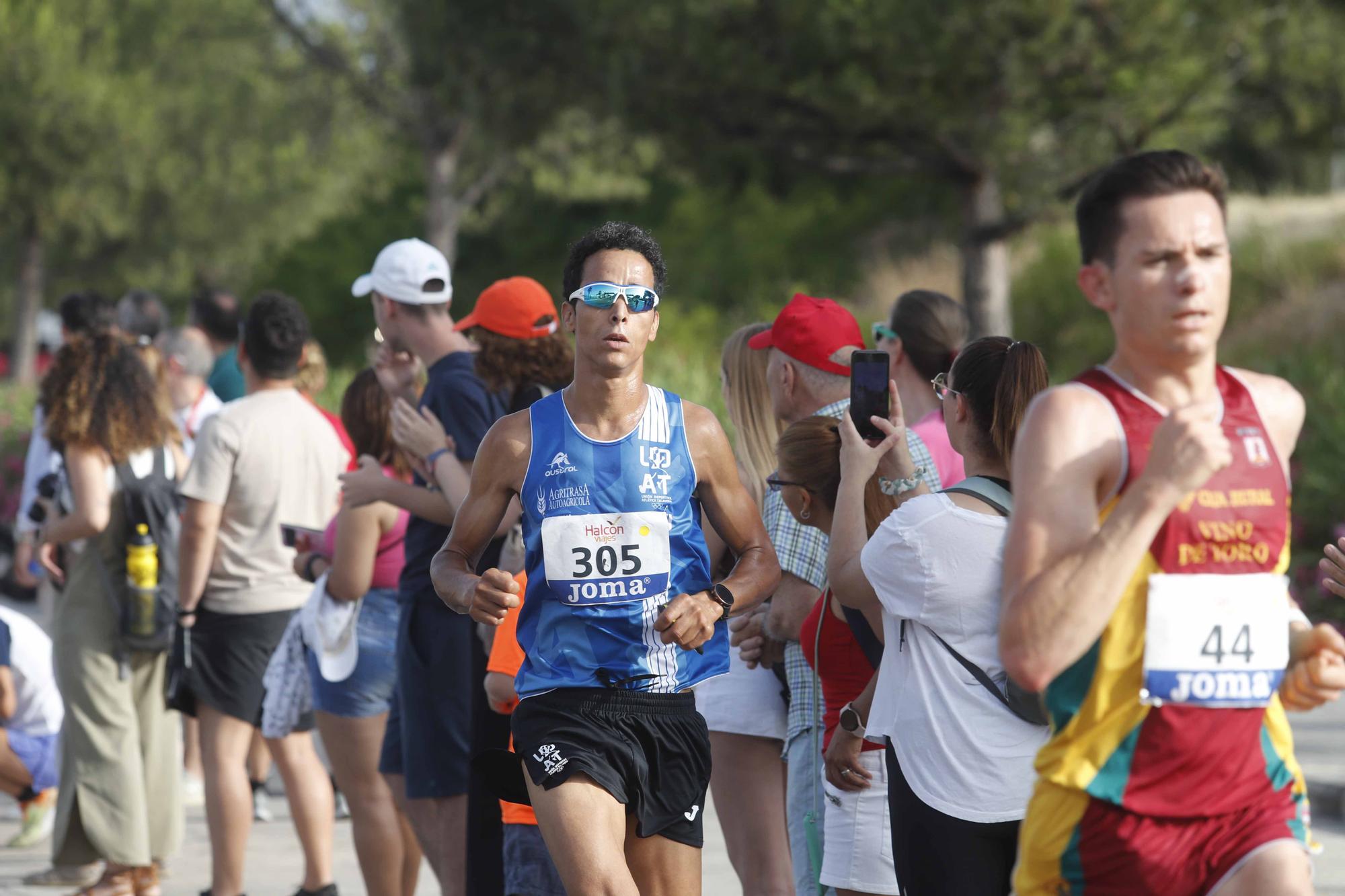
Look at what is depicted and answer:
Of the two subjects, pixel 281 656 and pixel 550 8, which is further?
pixel 550 8

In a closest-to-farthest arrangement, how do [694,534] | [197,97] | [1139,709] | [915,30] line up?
[1139,709]
[694,534]
[915,30]
[197,97]

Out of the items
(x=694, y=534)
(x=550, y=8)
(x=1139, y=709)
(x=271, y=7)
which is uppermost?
(x=271, y=7)

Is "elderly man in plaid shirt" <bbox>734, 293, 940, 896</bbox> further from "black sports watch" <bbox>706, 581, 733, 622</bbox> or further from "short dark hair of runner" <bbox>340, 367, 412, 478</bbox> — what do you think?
"short dark hair of runner" <bbox>340, 367, 412, 478</bbox>

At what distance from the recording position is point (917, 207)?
2623cm

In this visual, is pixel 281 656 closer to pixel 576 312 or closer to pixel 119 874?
pixel 119 874

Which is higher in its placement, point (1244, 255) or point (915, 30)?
point (915, 30)

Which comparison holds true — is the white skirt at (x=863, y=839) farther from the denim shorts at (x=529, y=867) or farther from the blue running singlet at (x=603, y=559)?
the denim shorts at (x=529, y=867)

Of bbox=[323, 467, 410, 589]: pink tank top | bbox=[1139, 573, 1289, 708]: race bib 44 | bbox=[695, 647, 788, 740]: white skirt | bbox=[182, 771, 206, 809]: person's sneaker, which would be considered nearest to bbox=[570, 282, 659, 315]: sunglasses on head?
bbox=[695, 647, 788, 740]: white skirt

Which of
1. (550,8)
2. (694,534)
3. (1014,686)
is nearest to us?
(1014,686)

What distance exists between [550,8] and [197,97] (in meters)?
21.6

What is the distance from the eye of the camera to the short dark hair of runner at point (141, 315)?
9.86m

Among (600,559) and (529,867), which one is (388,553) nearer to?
(529,867)

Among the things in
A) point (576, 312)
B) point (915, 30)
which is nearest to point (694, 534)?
point (576, 312)

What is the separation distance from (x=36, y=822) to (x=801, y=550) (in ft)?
15.1
